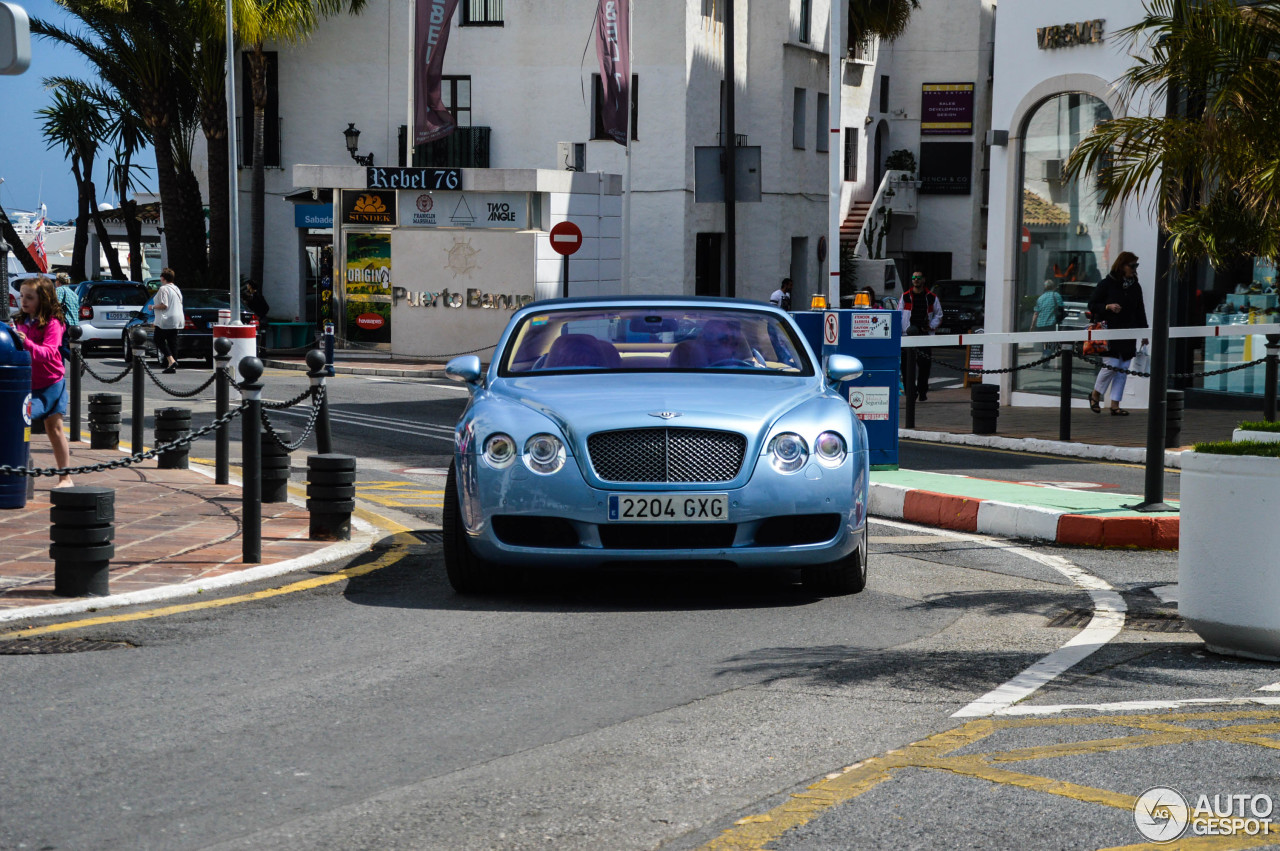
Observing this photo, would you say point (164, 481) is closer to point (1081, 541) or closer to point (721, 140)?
point (1081, 541)

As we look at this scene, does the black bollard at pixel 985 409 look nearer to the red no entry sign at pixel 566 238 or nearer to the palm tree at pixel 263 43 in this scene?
the red no entry sign at pixel 566 238

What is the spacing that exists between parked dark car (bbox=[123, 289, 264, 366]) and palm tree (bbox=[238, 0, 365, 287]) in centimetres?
759

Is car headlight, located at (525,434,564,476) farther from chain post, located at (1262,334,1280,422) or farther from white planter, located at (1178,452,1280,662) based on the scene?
chain post, located at (1262,334,1280,422)

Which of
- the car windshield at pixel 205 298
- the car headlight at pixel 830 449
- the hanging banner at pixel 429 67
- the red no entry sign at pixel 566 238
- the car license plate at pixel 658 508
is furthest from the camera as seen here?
the hanging banner at pixel 429 67

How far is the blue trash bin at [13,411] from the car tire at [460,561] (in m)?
4.18

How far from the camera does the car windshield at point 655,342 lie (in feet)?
29.1

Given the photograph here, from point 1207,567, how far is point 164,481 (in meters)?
8.44

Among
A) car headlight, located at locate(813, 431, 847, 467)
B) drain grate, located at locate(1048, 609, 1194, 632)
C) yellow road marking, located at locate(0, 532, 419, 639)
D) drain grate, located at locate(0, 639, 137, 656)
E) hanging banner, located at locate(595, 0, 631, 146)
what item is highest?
hanging banner, located at locate(595, 0, 631, 146)

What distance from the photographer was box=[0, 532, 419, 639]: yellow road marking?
23.7 ft

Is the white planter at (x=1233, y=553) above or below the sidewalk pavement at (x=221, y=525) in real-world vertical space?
A: above

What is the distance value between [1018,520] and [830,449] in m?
3.38

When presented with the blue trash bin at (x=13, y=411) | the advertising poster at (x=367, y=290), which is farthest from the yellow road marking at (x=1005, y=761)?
the advertising poster at (x=367, y=290)

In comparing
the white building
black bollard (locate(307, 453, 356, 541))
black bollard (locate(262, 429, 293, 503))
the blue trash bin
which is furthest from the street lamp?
black bollard (locate(307, 453, 356, 541))

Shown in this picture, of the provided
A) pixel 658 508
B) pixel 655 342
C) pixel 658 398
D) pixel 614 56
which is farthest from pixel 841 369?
pixel 614 56
